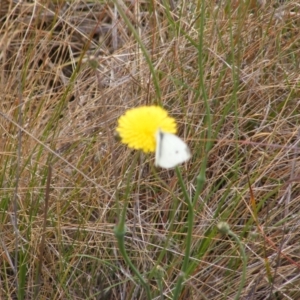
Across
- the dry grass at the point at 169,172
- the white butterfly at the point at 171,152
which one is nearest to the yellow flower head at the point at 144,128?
the white butterfly at the point at 171,152

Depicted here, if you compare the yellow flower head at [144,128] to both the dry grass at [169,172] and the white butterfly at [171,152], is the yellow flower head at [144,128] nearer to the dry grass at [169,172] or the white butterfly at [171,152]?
the white butterfly at [171,152]

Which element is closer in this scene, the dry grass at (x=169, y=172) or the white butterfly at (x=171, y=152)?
the white butterfly at (x=171, y=152)

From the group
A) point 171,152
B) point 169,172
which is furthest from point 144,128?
point 169,172

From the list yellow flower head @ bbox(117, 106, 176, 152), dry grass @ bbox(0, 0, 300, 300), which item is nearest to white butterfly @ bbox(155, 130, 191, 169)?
yellow flower head @ bbox(117, 106, 176, 152)

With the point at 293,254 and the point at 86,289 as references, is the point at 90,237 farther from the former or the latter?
the point at 293,254

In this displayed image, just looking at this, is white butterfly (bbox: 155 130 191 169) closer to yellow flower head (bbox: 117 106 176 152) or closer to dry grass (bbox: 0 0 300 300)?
yellow flower head (bbox: 117 106 176 152)

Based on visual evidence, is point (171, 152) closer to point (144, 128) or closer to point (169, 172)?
point (144, 128)

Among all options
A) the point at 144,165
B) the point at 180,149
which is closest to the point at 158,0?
the point at 144,165
